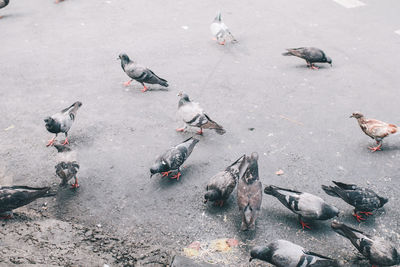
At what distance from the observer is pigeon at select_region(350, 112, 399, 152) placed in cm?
611

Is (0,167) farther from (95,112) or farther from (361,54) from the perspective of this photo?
(361,54)

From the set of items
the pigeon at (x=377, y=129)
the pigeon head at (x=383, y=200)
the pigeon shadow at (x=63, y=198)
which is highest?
the pigeon at (x=377, y=129)

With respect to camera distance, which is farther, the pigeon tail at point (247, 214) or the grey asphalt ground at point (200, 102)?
the grey asphalt ground at point (200, 102)

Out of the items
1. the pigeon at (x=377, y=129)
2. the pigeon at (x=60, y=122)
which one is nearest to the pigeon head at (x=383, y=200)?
the pigeon at (x=377, y=129)

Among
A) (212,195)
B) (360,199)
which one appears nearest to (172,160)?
(212,195)

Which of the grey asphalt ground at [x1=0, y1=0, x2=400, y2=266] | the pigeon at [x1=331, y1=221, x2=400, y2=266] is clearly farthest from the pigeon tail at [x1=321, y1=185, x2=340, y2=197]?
the pigeon at [x1=331, y1=221, x2=400, y2=266]

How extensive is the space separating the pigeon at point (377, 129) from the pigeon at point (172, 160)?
9.97ft

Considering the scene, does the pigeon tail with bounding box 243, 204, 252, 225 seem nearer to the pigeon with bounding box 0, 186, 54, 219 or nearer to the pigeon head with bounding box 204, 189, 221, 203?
the pigeon head with bounding box 204, 189, 221, 203

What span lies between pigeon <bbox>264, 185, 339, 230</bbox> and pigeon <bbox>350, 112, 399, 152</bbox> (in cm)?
199

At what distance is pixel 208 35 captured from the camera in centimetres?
1009

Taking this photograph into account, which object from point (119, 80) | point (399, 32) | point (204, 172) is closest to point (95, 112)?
point (119, 80)

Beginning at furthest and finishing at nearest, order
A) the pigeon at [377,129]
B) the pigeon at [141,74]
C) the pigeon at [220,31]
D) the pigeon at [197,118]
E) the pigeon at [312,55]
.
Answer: the pigeon at [220,31], the pigeon at [312,55], the pigeon at [141,74], the pigeon at [197,118], the pigeon at [377,129]

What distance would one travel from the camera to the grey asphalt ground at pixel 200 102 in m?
5.16

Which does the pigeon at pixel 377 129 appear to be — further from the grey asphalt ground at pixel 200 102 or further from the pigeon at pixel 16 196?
the pigeon at pixel 16 196
